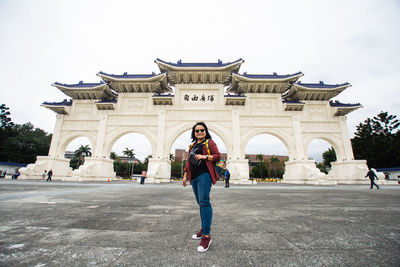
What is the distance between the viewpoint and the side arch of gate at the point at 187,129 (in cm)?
1605

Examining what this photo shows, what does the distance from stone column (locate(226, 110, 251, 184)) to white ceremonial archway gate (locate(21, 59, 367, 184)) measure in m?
0.09

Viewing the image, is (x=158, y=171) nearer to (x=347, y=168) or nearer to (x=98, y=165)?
(x=98, y=165)

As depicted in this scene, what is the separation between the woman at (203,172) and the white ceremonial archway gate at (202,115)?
1364 centimetres

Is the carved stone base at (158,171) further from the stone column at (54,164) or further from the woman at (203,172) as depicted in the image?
the woman at (203,172)

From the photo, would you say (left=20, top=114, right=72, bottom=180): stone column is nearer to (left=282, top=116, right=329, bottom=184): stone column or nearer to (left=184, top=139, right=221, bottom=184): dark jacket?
(left=184, top=139, right=221, bottom=184): dark jacket

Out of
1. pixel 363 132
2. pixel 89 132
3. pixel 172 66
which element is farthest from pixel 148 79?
pixel 363 132

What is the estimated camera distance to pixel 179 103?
1709 centimetres

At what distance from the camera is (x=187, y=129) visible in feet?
54.2

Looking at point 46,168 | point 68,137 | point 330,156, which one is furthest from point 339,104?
point 46,168

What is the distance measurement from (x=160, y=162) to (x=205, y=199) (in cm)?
1423

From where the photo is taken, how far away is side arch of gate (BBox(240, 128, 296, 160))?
52.4 ft

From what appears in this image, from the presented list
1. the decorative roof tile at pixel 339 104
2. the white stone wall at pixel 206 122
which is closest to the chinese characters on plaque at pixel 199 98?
the white stone wall at pixel 206 122

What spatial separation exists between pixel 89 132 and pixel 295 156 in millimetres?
20172

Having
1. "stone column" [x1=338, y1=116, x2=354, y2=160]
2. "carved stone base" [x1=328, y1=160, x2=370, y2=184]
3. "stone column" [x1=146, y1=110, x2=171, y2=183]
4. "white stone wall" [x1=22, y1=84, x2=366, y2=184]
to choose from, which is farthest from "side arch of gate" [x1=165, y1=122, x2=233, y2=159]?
"stone column" [x1=338, y1=116, x2=354, y2=160]
